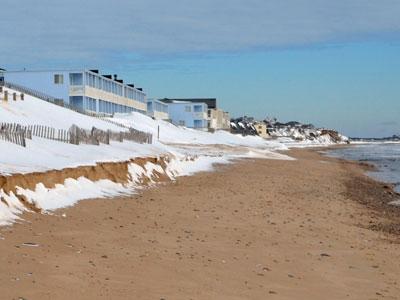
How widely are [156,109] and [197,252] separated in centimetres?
9678

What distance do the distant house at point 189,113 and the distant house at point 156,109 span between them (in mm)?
7044

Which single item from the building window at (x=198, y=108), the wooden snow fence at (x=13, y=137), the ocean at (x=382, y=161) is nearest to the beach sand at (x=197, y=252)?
the wooden snow fence at (x=13, y=137)

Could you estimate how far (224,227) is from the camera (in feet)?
44.4

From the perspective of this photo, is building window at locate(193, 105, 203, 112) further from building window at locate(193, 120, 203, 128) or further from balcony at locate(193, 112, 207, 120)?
building window at locate(193, 120, 203, 128)

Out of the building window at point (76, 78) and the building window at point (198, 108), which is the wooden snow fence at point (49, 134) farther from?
the building window at point (198, 108)

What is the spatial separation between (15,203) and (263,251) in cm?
510

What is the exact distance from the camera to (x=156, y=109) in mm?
106562

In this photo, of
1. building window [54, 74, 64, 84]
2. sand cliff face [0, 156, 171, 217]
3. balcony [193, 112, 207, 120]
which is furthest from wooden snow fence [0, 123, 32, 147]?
balcony [193, 112, 207, 120]

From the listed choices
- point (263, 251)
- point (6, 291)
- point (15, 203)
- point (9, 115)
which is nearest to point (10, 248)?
point (6, 291)

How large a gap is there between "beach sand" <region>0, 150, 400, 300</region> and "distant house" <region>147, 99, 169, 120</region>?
279 feet

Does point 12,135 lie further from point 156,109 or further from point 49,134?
point 156,109

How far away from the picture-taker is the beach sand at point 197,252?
7.93 meters

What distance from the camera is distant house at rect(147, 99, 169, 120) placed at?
104 m

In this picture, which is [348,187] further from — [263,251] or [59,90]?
[59,90]
